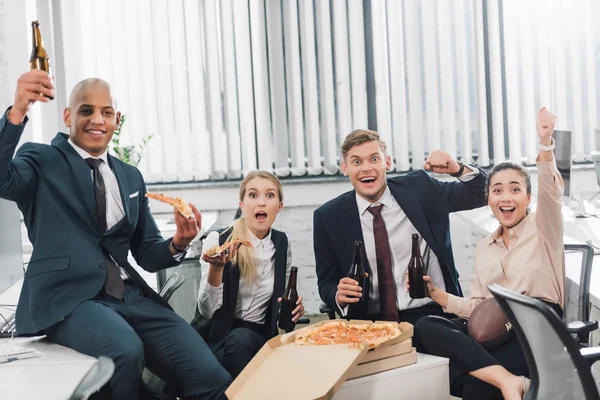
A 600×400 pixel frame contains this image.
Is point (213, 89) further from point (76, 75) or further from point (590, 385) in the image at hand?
point (590, 385)

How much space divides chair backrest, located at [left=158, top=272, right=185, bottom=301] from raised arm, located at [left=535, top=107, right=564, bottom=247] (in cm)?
138

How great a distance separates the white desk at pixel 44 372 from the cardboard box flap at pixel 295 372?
460mm

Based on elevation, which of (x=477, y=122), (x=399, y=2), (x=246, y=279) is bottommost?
(x=246, y=279)

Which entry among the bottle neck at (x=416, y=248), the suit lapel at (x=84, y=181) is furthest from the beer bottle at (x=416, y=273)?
the suit lapel at (x=84, y=181)

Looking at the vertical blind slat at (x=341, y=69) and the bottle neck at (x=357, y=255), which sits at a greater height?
the vertical blind slat at (x=341, y=69)

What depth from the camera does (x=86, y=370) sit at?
91.6 inches

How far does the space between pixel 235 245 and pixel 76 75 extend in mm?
2789

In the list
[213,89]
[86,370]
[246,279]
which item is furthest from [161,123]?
[86,370]

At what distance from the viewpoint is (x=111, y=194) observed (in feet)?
9.58

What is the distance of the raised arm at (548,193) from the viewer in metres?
2.92

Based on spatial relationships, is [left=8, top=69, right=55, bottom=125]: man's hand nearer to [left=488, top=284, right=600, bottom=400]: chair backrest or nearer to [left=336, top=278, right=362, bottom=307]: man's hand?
[left=336, top=278, right=362, bottom=307]: man's hand

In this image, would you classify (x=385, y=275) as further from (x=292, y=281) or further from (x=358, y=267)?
(x=292, y=281)

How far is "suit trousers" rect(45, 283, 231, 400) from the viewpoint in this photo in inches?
103

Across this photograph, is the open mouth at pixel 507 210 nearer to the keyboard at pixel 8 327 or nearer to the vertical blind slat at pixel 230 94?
the keyboard at pixel 8 327
